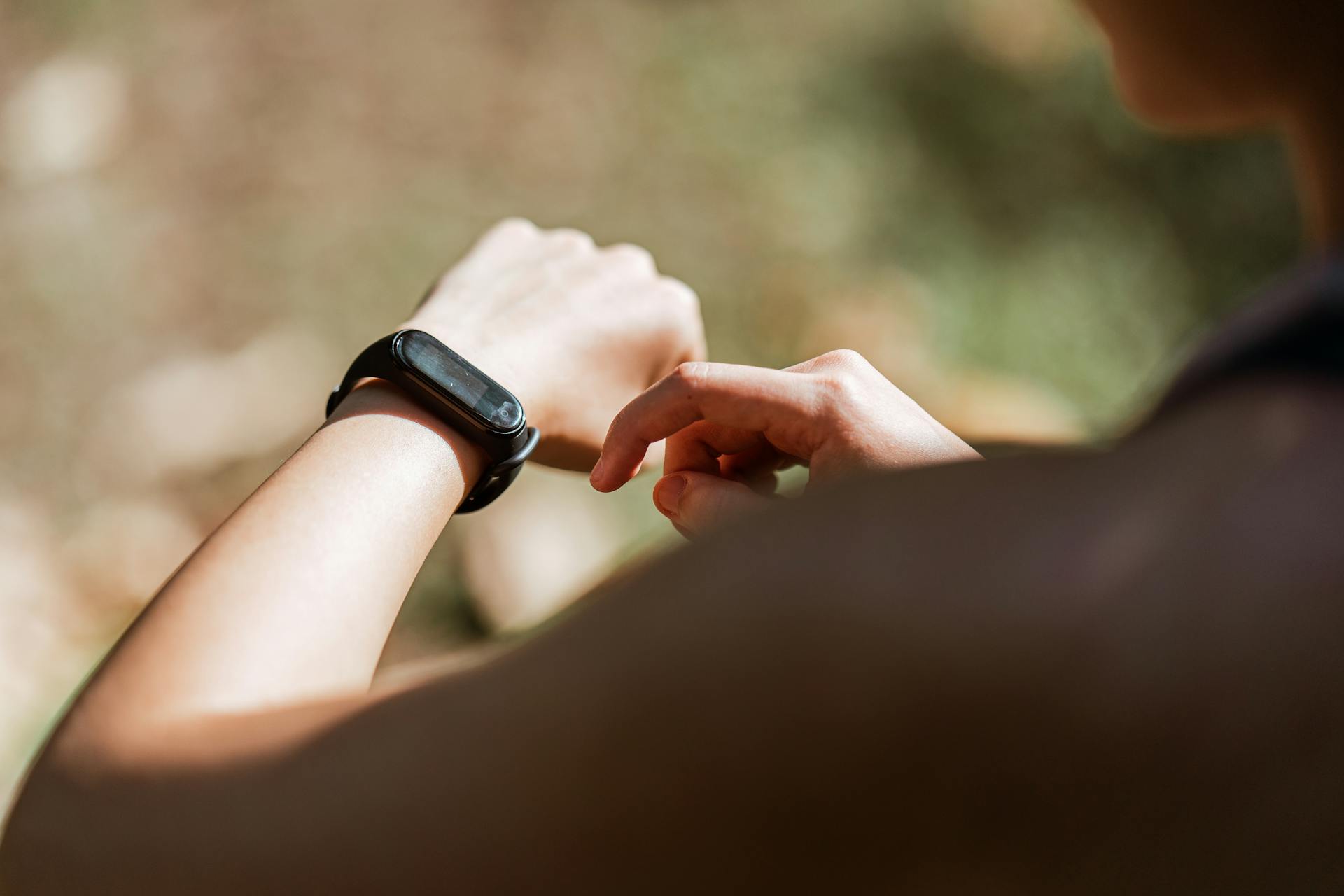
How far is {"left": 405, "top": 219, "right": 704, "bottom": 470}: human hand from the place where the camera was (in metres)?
1.10

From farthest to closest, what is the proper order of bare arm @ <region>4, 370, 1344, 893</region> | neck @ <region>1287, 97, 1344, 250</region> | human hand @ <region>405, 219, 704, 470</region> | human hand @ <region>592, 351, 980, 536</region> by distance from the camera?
human hand @ <region>405, 219, 704, 470</region> → human hand @ <region>592, 351, 980, 536</region> → neck @ <region>1287, 97, 1344, 250</region> → bare arm @ <region>4, 370, 1344, 893</region>

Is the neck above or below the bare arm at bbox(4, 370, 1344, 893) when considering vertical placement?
above

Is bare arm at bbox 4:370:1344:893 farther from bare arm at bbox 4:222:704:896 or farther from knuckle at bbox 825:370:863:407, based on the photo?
knuckle at bbox 825:370:863:407

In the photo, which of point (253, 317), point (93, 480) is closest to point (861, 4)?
point (253, 317)

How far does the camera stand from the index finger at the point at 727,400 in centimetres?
90

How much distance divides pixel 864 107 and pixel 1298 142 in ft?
9.28

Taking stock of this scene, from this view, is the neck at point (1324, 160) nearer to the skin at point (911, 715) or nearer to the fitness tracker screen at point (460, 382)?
the skin at point (911, 715)

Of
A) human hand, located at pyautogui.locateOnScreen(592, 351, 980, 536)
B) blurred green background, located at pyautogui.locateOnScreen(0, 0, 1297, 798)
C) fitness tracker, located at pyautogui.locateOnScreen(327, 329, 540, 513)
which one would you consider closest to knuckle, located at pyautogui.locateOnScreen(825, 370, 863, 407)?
human hand, located at pyautogui.locateOnScreen(592, 351, 980, 536)

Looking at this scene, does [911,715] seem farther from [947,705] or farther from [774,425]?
[774,425]

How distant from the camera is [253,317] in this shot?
2.64 m

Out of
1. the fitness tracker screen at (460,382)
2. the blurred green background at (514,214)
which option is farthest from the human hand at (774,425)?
the blurred green background at (514,214)

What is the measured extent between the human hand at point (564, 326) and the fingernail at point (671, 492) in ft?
0.64

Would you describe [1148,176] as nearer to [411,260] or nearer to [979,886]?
[411,260]

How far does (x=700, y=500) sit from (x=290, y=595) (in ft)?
1.17
